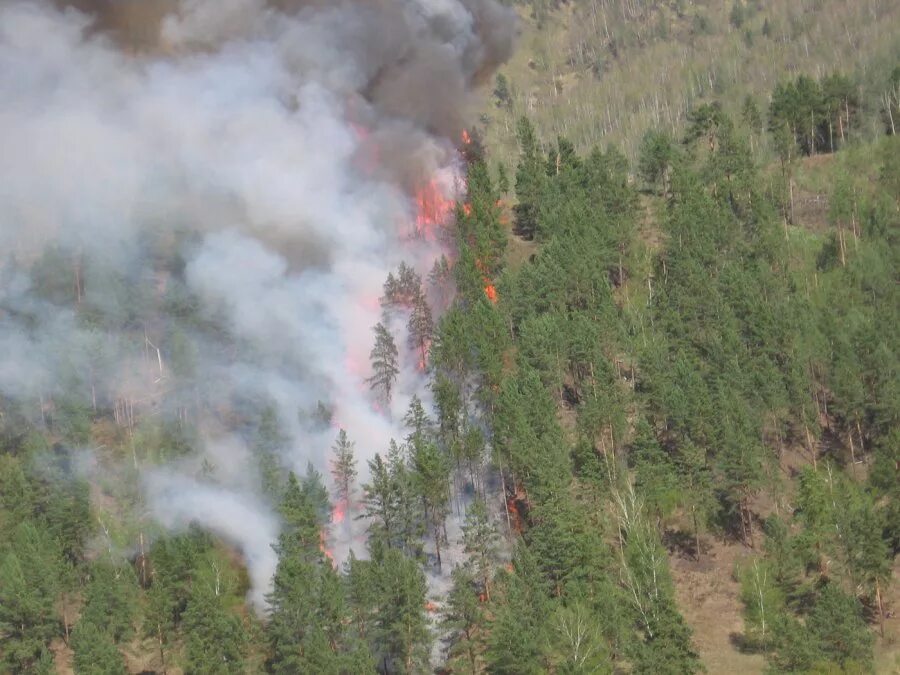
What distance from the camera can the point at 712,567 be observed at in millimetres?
65000

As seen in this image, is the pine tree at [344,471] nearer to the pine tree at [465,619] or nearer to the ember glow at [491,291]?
the pine tree at [465,619]

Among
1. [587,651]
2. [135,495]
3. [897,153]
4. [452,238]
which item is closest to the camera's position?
[587,651]

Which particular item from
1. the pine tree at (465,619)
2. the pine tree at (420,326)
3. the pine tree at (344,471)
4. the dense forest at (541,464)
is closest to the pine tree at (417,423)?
the dense forest at (541,464)

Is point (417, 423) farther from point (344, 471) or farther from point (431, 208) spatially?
point (431, 208)

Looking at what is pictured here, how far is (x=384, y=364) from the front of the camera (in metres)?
77.1

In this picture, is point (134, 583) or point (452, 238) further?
point (452, 238)

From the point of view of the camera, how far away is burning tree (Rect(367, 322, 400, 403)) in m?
76.9

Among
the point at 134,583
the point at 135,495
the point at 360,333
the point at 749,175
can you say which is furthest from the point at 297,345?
the point at 749,175

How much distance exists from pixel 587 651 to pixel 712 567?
58.7 ft

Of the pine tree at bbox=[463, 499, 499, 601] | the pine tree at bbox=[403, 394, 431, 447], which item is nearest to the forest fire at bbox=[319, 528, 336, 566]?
the pine tree at bbox=[403, 394, 431, 447]

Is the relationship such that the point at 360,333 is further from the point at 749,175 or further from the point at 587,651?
the point at 749,175

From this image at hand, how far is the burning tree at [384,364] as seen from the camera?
252ft

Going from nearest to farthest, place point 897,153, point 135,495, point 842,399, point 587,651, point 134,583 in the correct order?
point 587,651 → point 134,583 → point 842,399 → point 135,495 → point 897,153

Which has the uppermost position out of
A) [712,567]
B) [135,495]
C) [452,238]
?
[452,238]
